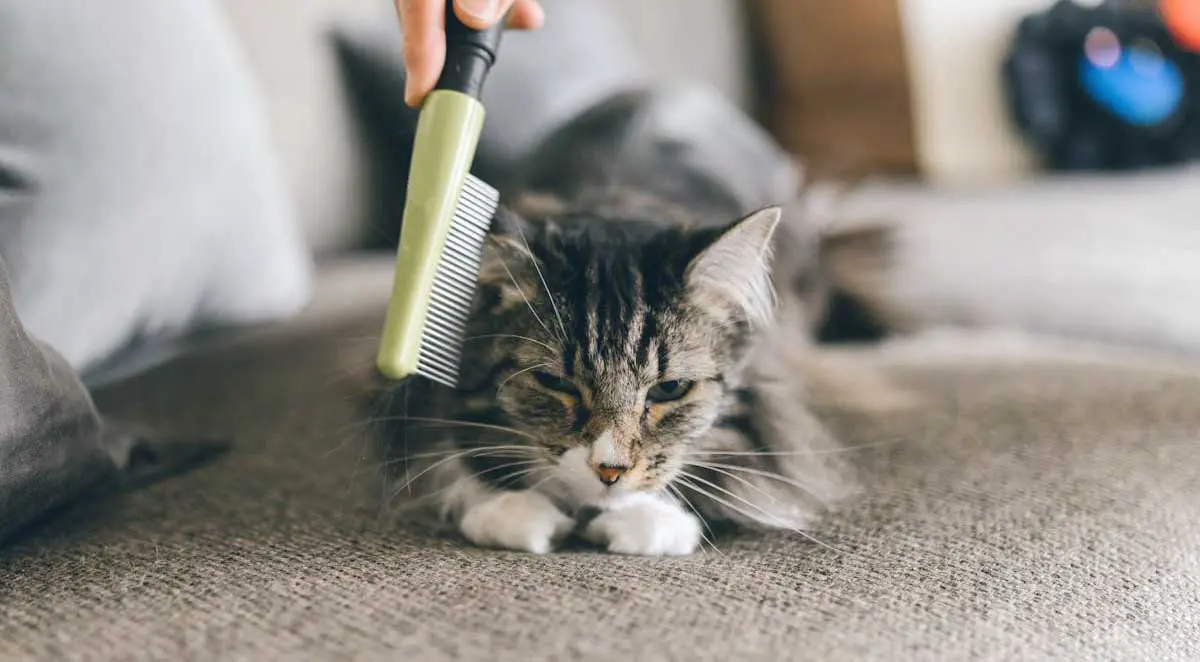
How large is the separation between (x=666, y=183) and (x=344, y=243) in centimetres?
57

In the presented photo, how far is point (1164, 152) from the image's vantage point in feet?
7.28

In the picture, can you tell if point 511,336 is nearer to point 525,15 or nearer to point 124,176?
point 525,15

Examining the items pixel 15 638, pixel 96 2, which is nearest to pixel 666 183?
pixel 96 2

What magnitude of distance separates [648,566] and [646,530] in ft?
0.19

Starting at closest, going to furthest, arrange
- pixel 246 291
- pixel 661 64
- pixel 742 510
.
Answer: pixel 742 510, pixel 246 291, pixel 661 64

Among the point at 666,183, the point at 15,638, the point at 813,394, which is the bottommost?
the point at 15,638

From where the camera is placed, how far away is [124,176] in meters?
0.99

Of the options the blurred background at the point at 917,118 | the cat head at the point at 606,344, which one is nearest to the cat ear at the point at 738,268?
the cat head at the point at 606,344

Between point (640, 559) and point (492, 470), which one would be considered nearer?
point (640, 559)

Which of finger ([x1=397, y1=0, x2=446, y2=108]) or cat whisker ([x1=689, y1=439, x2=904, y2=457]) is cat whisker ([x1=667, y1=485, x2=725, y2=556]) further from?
finger ([x1=397, y1=0, x2=446, y2=108])

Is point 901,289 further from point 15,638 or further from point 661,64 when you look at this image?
point 15,638

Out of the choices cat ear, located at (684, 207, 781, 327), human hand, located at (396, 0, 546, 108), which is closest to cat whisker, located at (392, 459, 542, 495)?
cat ear, located at (684, 207, 781, 327)

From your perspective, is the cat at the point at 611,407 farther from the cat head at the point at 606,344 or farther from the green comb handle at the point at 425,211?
the green comb handle at the point at 425,211

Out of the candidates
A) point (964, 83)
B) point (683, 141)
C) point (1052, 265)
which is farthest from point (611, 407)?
point (964, 83)
